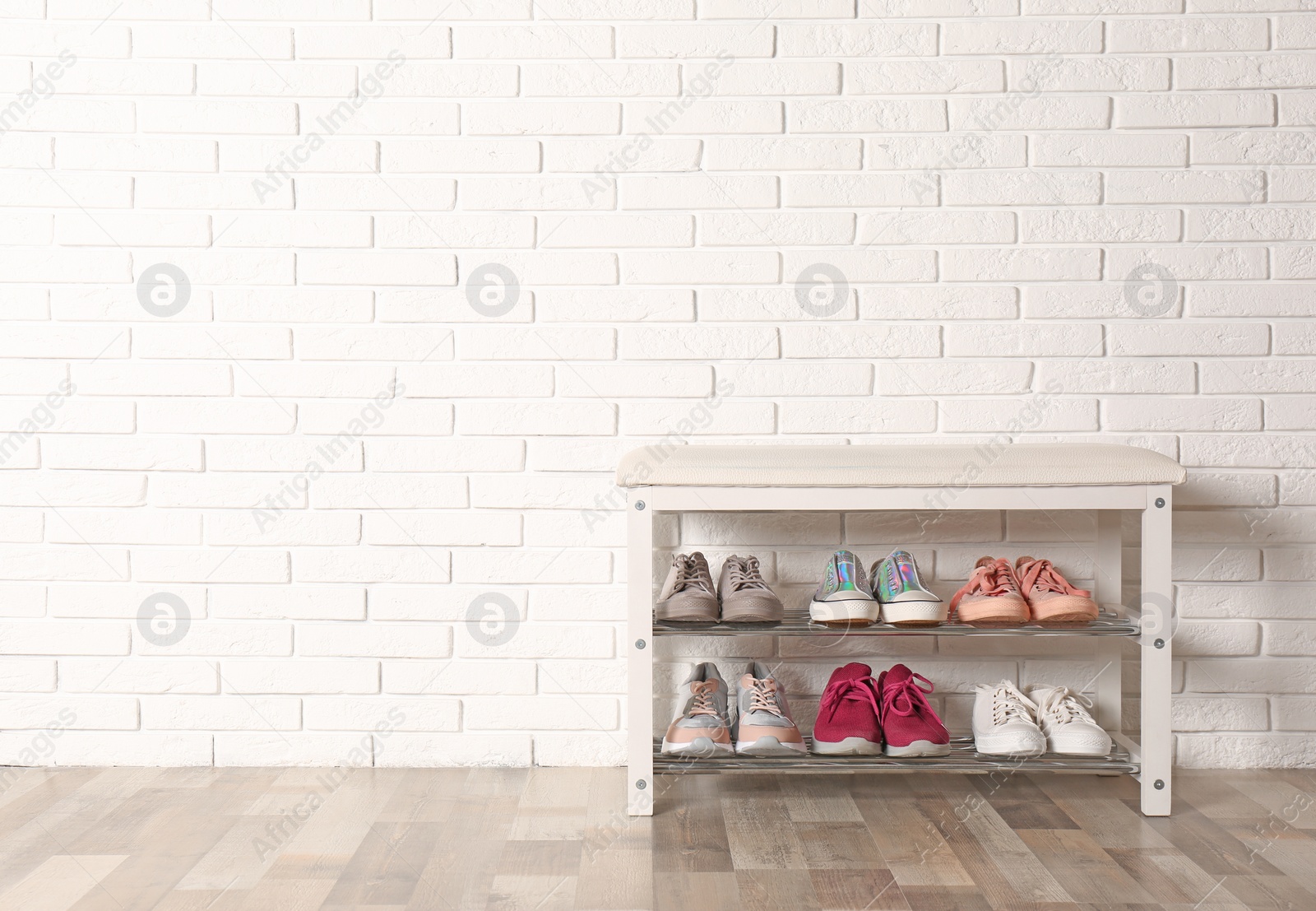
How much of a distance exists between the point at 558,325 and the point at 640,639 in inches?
28.0

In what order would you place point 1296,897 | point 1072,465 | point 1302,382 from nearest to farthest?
point 1296,897
point 1072,465
point 1302,382

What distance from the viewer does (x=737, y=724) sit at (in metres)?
1.92

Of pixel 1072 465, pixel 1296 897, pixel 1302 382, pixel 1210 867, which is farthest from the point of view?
pixel 1302 382

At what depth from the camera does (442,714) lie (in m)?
2.16

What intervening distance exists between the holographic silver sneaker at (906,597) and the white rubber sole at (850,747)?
220 millimetres

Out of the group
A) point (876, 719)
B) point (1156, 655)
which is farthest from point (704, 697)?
point (1156, 655)

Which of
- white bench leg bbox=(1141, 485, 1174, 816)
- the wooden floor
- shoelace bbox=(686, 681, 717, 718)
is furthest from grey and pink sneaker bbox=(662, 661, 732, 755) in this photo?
white bench leg bbox=(1141, 485, 1174, 816)

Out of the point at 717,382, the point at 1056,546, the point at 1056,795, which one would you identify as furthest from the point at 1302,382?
the point at 717,382

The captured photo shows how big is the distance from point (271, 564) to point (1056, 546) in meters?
1.66

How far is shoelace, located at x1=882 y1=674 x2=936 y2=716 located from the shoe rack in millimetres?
88

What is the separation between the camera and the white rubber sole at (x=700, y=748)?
1.82 metres

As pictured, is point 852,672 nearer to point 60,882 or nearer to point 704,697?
point 704,697

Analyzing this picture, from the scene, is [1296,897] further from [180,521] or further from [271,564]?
[180,521]

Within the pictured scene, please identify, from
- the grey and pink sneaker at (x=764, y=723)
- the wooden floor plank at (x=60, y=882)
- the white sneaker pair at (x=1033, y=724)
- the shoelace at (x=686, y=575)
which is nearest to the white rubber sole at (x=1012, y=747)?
the white sneaker pair at (x=1033, y=724)
